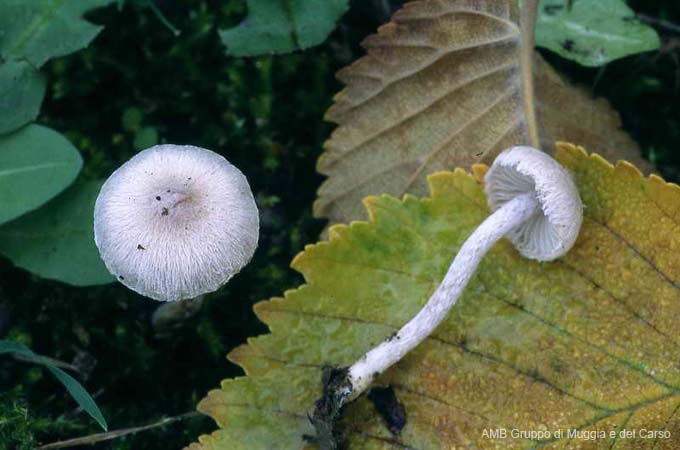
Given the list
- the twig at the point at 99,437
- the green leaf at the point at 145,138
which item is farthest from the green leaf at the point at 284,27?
the twig at the point at 99,437

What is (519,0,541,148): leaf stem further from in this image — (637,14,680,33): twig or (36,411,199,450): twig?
(36,411,199,450): twig

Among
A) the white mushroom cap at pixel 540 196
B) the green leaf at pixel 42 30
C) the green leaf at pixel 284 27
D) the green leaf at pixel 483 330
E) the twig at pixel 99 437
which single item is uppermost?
the green leaf at pixel 42 30

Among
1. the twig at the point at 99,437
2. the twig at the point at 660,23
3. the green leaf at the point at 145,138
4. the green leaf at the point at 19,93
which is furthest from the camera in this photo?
the twig at the point at 660,23

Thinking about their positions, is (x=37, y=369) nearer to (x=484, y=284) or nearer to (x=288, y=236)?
(x=288, y=236)

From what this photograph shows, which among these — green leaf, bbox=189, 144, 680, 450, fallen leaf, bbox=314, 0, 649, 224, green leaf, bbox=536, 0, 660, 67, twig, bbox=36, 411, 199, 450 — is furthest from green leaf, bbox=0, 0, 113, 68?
green leaf, bbox=536, 0, 660, 67

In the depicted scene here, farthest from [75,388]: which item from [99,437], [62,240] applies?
[62,240]

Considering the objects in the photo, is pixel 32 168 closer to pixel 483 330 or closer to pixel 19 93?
pixel 19 93

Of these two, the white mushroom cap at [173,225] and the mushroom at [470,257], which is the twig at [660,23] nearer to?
the mushroom at [470,257]
